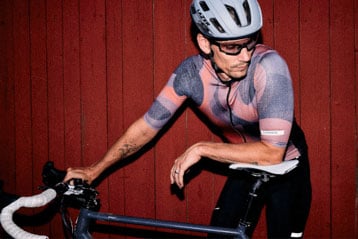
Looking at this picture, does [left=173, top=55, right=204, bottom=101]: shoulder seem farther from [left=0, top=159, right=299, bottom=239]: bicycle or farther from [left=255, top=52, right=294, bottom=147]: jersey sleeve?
[left=0, top=159, right=299, bottom=239]: bicycle

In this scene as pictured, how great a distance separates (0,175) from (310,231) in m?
2.68

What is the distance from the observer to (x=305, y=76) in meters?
2.75

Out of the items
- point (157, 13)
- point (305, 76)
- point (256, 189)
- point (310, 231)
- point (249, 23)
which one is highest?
point (157, 13)

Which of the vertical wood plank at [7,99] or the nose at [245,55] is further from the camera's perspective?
the vertical wood plank at [7,99]

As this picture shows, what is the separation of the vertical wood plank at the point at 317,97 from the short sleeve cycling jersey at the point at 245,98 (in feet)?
2.88

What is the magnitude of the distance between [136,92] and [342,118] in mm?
1634

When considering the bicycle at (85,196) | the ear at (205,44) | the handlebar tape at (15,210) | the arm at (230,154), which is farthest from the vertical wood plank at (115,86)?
the handlebar tape at (15,210)

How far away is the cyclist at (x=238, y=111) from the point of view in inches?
66.7

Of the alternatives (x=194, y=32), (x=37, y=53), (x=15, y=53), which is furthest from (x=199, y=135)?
(x=15, y=53)

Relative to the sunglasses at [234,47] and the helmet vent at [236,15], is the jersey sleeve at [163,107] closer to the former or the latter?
the sunglasses at [234,47]

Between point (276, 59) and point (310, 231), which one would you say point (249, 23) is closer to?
point (276, 59)

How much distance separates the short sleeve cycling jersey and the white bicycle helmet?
173mm

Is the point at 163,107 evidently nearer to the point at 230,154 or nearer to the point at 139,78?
the point at 230,154

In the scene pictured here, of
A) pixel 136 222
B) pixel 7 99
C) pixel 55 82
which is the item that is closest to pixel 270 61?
pixel 136 222
